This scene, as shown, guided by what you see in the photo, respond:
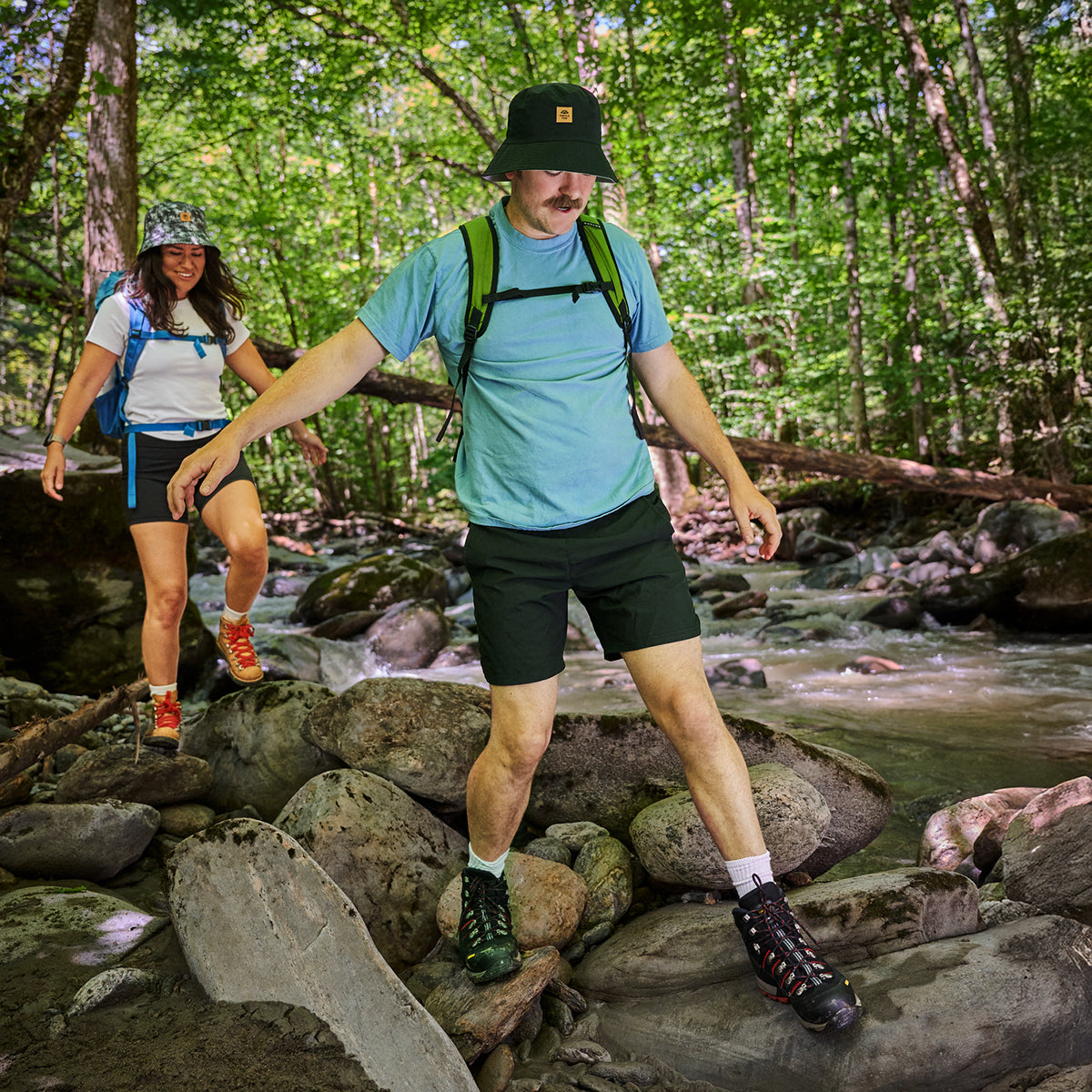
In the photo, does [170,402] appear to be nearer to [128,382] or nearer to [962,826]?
[128,382]

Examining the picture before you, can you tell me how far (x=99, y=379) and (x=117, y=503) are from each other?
3.27 m

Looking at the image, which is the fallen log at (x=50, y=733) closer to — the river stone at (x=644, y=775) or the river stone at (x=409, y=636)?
the river stone at (x=644, y=775)

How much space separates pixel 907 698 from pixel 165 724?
6.21 metres

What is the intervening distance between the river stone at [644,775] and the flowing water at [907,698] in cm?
44

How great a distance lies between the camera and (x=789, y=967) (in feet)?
8.50

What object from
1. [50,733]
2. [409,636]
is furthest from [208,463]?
[409,636]

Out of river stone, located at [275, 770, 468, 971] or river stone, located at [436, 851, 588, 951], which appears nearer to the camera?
river stone, located at [436, 851, 588, 951]

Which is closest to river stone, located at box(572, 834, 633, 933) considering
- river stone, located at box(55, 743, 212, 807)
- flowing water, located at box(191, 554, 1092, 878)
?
flowing water, located at box(191, 554, 1092, 878)

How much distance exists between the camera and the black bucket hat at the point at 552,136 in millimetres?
2641

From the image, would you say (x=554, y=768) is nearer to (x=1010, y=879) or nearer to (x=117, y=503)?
(x=1010, y=879)

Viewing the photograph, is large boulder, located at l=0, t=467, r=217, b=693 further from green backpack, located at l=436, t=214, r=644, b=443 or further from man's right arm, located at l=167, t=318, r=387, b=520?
green backpack, located at l=436, t=214, r=644, b=443

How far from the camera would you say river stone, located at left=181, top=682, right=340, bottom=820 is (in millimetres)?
4617

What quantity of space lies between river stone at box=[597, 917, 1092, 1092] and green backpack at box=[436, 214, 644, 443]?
72.7 inches

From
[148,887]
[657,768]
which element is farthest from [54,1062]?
[657,768]
